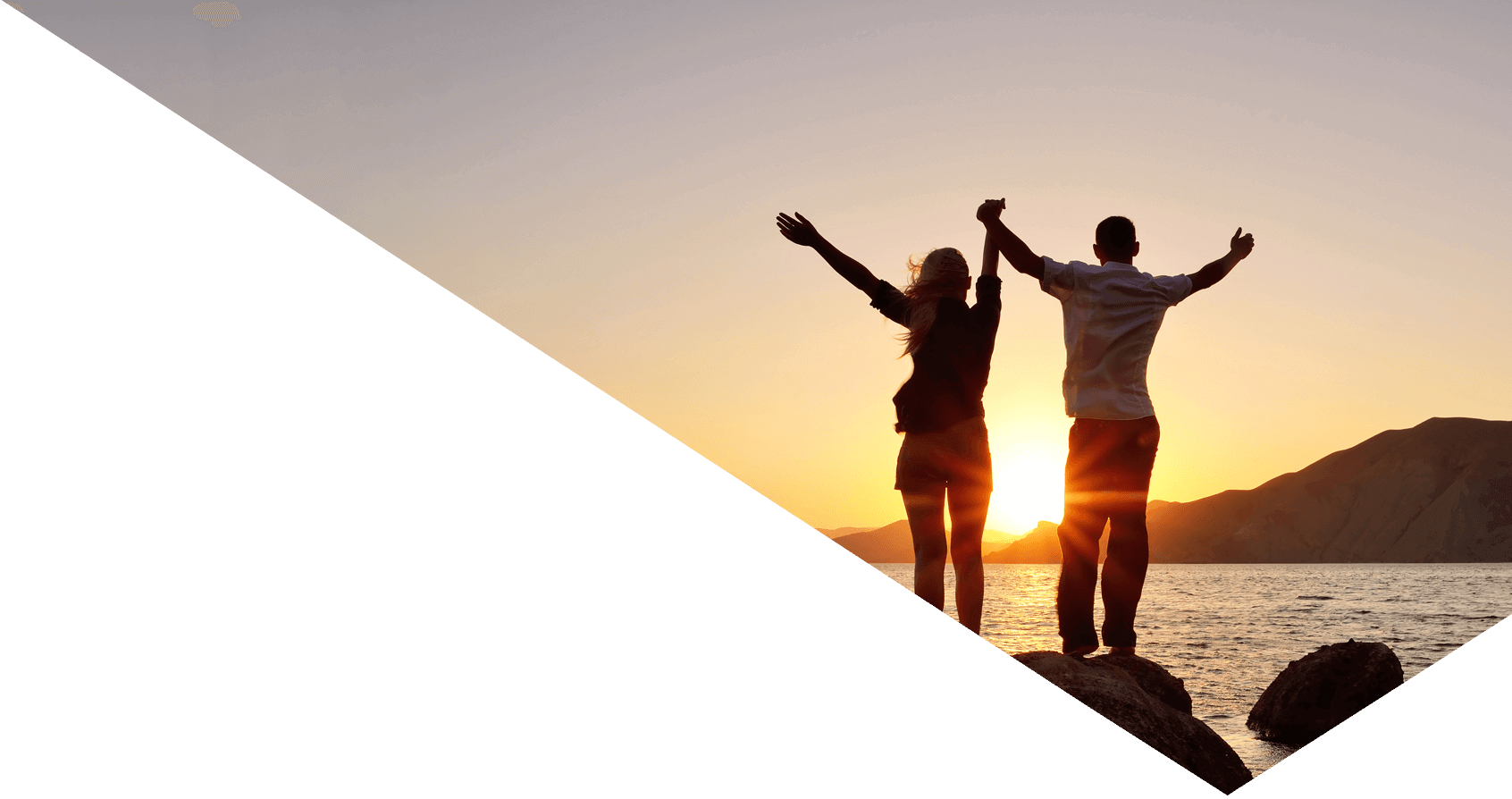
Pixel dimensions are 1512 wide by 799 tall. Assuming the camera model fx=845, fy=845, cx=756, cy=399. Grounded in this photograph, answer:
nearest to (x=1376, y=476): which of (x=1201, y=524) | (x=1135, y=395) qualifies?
(x=1201, y=524)

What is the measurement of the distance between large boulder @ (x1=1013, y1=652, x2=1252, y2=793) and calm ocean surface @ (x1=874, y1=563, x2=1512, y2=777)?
0.35 metres

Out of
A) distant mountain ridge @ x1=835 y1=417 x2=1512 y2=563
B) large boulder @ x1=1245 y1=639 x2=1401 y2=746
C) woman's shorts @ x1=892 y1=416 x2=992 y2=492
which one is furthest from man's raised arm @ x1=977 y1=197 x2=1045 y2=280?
distant mountain ridge @ x1=835 y1=417 x2=1512 y2=563

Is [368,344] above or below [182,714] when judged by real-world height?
above

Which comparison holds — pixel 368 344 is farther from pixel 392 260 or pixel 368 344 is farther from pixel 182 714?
pixel 182 714

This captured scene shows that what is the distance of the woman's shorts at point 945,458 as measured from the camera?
396 centimetres

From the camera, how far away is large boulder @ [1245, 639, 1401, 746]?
8844 millimetres

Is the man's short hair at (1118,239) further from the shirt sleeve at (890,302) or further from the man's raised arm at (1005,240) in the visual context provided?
the shirt sleeve at (890,302)

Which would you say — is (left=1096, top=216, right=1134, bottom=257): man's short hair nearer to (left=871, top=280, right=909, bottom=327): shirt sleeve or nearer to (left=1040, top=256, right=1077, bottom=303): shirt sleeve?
(left=1040, top=256, right=1077, bottom=303): shirt sleeve

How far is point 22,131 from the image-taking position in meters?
0.94

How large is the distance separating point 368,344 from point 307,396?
9 centimetres

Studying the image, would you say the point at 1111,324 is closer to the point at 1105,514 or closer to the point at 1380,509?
the point at 1105,514

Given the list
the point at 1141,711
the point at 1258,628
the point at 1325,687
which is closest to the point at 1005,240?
the point at 1141,711

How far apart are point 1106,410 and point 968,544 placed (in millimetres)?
1086
